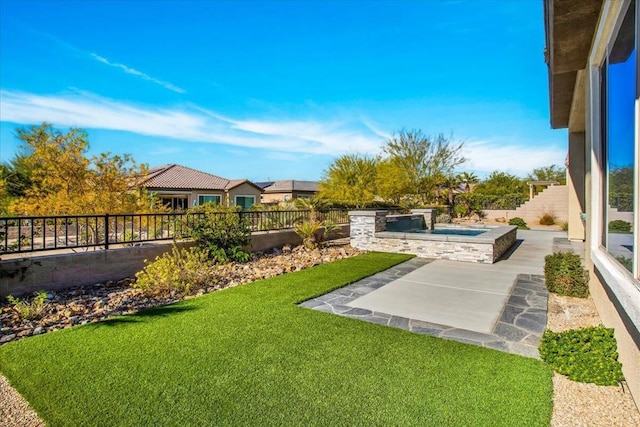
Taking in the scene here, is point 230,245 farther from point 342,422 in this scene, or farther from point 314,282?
point 342,422

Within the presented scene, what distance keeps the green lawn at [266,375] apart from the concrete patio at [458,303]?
0.42 m

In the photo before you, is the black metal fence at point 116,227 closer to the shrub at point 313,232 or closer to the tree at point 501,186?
the shrub at point 313,232

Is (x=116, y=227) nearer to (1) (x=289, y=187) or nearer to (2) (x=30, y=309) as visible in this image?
(2) (x=30, y=309)

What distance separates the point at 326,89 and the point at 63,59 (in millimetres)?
11904

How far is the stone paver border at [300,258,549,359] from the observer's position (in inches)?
148

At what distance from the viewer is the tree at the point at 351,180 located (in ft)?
55.9

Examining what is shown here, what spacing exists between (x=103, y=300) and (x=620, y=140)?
679 cm

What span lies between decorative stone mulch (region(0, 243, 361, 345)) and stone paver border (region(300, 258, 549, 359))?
2.06 m

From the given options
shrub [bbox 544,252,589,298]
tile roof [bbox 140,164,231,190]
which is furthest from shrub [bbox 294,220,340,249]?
tile roof [bbox 140,164,231,190]

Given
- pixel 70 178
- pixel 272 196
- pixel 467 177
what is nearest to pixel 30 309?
pixel 70 178

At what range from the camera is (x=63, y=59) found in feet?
41.3

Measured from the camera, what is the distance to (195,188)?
28.1 meters

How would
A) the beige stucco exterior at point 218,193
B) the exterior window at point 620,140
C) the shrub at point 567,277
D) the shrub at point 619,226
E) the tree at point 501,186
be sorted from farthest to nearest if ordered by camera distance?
the tree at point 501,186
the beige stucco exterior at point 218,193
the shrub at point 567,277
the shrub at point 619,226
the exterior window at point 620,140

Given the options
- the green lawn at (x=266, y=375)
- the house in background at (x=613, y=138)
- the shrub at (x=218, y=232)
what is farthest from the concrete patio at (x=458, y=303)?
the shrub at (x=218, y=232)
